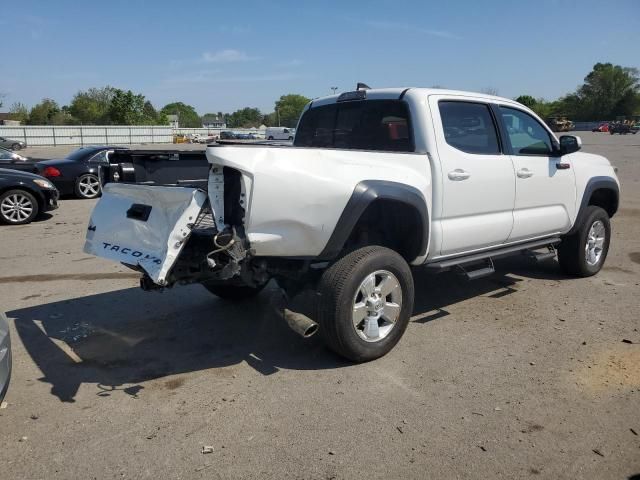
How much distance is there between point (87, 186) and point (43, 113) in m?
90.2

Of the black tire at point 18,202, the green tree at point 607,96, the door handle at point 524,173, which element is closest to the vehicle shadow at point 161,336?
the door handle at point 524,173

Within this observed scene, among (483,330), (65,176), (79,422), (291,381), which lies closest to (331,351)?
(291,381)

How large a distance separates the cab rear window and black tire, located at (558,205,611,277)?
2.80 m

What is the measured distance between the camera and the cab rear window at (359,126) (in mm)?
4703

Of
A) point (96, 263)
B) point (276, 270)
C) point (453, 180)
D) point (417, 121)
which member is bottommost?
point (96, 263)

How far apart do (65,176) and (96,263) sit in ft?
23.2

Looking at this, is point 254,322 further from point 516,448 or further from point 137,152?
point 516,448

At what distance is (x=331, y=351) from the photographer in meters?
4.22

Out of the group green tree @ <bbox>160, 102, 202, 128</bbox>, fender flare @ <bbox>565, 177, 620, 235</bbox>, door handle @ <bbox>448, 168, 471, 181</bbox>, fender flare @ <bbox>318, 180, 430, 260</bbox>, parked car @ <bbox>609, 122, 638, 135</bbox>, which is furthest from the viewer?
green tree @ <bbox>160, 102, 202, 128</bbox>

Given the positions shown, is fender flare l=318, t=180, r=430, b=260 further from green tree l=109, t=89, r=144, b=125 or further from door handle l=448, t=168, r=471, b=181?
green tree l=109, t=89, r=144, b=125

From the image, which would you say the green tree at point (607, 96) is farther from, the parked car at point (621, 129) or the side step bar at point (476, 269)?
the side step bar at point (476, 269)

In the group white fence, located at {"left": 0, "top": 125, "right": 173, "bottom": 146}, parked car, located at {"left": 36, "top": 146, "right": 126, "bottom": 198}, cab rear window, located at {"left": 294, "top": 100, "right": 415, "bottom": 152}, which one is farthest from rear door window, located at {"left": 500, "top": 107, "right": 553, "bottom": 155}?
white fence, located at {"left": 0, "top": 125, "right": 173, "bottom": 146}

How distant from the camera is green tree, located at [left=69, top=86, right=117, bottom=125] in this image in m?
92.4

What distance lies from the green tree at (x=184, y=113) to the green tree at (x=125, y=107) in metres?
66.3
